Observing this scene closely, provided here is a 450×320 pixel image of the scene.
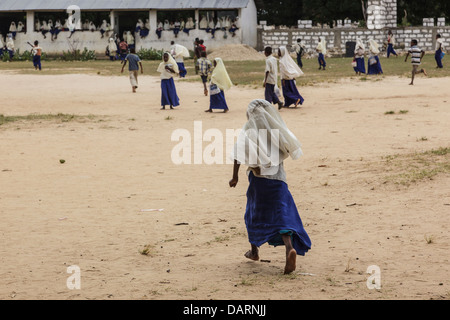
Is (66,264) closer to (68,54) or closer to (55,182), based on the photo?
(55,182)

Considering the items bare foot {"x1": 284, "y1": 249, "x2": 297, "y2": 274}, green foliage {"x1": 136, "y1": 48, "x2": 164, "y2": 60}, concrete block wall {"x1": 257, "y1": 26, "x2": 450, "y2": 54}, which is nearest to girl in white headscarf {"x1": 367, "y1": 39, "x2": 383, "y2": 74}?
concrete block wall {"x1": 257, "y1": 26, "x2": 450, "y2": 54}

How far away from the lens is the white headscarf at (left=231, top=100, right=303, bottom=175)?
6.35 metres

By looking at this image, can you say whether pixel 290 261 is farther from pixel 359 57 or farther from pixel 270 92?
pixel 359 57

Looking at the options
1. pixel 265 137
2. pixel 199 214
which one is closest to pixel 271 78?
pixel 199 214

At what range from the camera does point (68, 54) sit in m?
46.5

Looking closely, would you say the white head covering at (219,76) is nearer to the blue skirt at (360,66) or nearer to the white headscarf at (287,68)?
the white headscarf at (287,68)

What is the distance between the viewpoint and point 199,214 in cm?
848

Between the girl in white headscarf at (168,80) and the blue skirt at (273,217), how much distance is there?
41.6 ft

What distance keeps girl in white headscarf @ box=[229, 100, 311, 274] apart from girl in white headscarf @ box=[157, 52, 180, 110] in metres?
12.5

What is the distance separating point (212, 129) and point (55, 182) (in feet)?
17.4

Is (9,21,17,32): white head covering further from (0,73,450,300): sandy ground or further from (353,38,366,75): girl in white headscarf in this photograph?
(0,73,450,300): sandy ground

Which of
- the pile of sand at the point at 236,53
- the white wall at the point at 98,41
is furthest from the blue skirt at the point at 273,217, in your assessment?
the white wall at the point at 98,41
